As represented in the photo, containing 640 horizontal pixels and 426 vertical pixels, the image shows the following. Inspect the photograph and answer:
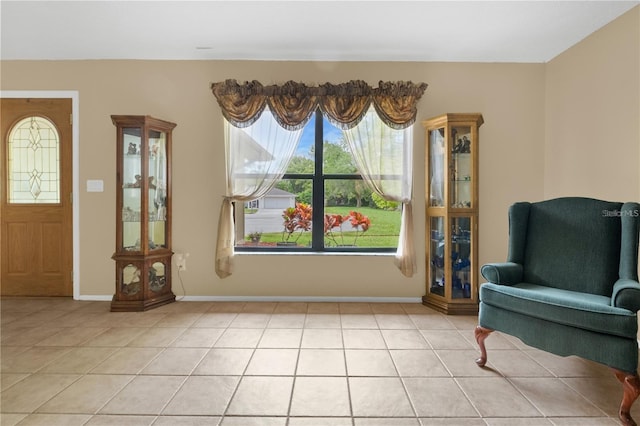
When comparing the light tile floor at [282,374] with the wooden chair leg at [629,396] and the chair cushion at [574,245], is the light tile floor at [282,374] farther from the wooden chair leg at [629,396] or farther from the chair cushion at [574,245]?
the chair cushion at [574,245]

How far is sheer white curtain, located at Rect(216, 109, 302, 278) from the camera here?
148 inches

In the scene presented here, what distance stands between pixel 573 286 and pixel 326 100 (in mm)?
2749

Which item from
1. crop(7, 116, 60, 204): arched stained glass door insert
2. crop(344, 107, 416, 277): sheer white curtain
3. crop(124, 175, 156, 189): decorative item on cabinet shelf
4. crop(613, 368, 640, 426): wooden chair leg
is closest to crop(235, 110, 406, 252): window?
crop(344, 107, 416, 277): sheer white curtain

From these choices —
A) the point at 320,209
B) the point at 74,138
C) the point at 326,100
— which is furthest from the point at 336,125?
the point at 74,138

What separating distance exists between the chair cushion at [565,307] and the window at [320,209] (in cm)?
174

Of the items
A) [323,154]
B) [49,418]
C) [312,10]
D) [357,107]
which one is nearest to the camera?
[49,418]

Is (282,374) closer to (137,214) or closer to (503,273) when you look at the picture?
(503,273)

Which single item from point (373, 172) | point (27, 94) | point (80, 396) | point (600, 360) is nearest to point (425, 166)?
point (373, 172)

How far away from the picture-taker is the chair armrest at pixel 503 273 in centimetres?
241

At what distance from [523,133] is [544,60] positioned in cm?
82

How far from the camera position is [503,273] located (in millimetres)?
2430

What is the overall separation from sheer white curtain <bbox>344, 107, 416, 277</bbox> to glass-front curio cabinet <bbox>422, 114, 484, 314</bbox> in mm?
297

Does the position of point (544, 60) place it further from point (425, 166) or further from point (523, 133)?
point (425, 166)

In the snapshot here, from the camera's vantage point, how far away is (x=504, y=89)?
3.80 m
